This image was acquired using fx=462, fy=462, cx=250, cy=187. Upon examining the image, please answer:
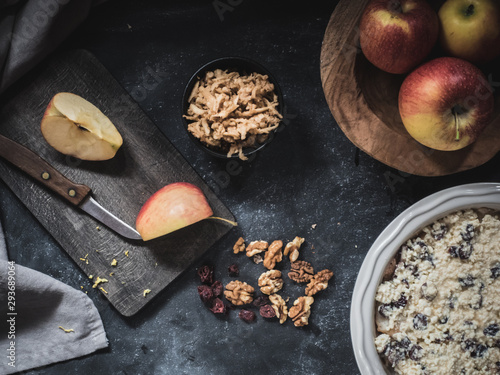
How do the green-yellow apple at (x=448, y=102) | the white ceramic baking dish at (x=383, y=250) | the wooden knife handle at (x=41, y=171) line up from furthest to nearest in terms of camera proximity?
the wooden knife handle at (x=41, y=171), the white ceramic baking dish at (x=383, y=250), the green-yellow apple at (x=448, y=102)

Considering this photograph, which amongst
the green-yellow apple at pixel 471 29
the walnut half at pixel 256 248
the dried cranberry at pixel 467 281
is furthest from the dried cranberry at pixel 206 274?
the green-yellow apple at pixel 471 29

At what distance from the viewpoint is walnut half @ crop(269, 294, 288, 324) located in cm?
145

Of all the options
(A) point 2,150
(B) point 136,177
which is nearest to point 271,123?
(B) point 136,177

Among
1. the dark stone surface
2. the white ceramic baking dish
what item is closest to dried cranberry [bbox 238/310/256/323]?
the dark stone surface

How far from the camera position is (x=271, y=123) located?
1.37 metres

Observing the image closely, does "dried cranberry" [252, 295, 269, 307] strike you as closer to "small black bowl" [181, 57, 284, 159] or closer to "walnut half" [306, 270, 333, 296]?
"walnut half" [306, 270, 333, 296]

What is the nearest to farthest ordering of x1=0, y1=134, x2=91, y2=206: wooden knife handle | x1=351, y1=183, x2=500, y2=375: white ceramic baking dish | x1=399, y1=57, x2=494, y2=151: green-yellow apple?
x1=399, y1=57, x2=494, y2=151: green-yellow apple, x1=351, y1=183, x2=500, y2=375: white ceramic baking dish, x1=0, y1=134, x2=91, y2=206: wooden knife handle

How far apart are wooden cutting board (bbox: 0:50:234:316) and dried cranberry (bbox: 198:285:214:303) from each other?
90 millimetres

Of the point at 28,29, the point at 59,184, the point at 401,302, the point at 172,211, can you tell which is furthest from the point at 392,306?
the point at 28,29

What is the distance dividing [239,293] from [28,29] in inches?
40.7

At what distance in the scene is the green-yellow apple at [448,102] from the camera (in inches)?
44.5

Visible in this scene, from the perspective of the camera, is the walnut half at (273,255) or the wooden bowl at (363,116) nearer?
the wooden bowl at (363,116)

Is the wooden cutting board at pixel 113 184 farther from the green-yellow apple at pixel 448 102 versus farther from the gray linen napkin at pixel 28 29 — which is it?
the green-yellow apple at pixel 448 102

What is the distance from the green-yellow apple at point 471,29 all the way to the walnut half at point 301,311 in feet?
2.71
